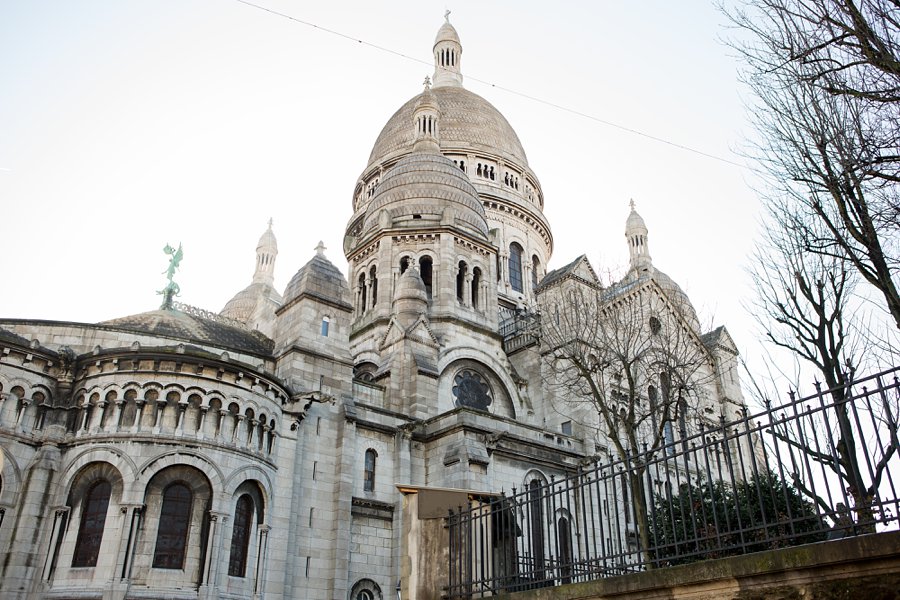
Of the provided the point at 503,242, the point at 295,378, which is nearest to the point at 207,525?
the point at 295,378

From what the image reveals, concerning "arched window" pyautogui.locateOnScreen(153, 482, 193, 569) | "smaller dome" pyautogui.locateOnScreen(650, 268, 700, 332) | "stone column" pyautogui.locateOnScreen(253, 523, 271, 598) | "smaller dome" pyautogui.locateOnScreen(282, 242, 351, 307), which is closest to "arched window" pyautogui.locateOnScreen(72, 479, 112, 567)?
"arched window" pyautogui.locateOnScreen(153, 482, 193, 569)

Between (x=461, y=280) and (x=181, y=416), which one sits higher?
(x=461, y=280)

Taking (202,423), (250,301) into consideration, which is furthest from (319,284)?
(250,301)

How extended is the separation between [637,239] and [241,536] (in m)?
37.3

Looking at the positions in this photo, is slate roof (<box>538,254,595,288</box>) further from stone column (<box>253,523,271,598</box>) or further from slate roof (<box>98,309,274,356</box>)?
stone column (<box>253,523,271,598</box>)

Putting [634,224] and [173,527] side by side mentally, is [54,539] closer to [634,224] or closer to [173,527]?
[173,527]

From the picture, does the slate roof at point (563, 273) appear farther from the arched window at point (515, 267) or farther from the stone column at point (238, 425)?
the stone column at point (238, 425)

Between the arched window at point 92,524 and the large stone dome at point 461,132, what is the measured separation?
106ft

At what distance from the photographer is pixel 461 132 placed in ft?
163

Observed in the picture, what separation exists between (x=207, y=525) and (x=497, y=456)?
10.7 m

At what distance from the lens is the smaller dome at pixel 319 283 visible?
2575cm

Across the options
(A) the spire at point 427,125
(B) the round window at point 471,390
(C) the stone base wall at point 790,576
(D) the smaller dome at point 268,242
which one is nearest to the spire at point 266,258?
(D) the smaller dome at point 268,242

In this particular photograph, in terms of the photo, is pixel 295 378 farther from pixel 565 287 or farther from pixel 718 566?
pixel 718 566

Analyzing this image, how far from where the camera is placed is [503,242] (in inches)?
1793
